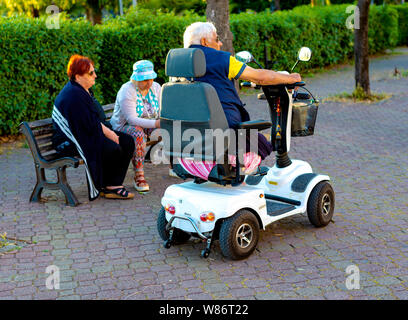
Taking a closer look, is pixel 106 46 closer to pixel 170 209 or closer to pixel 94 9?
pixel 170 209

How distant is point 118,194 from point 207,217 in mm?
2075

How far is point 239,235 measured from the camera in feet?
15.1

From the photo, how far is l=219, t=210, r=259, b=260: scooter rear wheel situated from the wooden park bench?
2.18 m

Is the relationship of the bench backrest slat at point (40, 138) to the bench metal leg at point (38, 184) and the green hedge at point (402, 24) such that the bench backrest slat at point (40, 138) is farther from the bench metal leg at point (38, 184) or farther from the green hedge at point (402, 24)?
the green hedge at point (402, 24)

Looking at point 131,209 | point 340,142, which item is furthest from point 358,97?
point 131,209

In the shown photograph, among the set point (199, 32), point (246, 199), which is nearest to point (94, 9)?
point (199, 32)

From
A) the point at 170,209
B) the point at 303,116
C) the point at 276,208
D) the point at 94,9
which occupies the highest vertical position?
the point at 94,9

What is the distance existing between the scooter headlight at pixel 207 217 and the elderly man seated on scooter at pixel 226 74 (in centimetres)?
48

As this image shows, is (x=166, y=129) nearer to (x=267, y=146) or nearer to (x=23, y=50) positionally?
(x=267, y=146)

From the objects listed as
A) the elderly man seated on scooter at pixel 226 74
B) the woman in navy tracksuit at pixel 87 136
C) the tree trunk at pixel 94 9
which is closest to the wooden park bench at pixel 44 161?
the woman in navy tracksuit at pixel 87 136

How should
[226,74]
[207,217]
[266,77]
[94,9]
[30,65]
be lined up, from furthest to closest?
[94,9], [30,65], [266,77], [226,74], [207,217]

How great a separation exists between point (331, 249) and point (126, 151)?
2.66m

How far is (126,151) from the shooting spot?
654cm

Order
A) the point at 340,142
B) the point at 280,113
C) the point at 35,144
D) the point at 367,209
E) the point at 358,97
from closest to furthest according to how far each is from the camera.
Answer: the point at 280,113 → the point at 367,209 → the point at 35,144 → the point at 340,142 → the point at 358,97
